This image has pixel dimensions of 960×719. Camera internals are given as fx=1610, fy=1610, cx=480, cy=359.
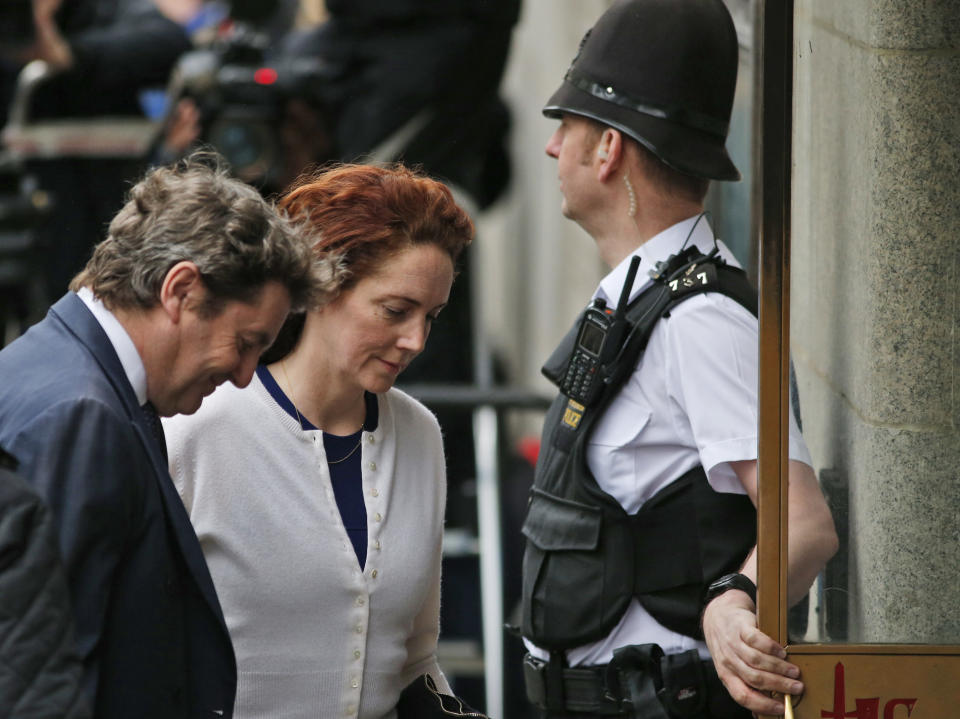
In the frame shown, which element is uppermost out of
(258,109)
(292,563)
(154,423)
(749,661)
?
(258,109)

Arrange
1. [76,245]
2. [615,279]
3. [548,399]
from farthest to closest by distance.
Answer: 1. [76,245]
2. [548,399]
3. [615,279]

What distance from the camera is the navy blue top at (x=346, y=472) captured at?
2.47 m

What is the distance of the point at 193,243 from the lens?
2.06 metres

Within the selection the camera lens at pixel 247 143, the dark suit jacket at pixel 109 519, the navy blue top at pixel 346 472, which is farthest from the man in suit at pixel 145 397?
the camera lens at pixel 247 143

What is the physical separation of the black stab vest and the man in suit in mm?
602

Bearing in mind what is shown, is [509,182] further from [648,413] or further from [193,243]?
[193,243]

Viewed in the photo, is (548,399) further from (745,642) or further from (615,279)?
(745,642)

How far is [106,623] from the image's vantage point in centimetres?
192

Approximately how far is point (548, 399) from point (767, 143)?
3.06 metres

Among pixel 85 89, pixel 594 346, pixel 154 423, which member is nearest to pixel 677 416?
pixel 594 346

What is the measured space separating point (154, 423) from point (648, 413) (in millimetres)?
808

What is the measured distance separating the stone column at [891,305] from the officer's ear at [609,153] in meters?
0.55

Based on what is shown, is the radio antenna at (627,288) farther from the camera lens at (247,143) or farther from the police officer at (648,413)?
the camera lens at (247,143)

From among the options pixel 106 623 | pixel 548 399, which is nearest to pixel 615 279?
pixel 106 623
